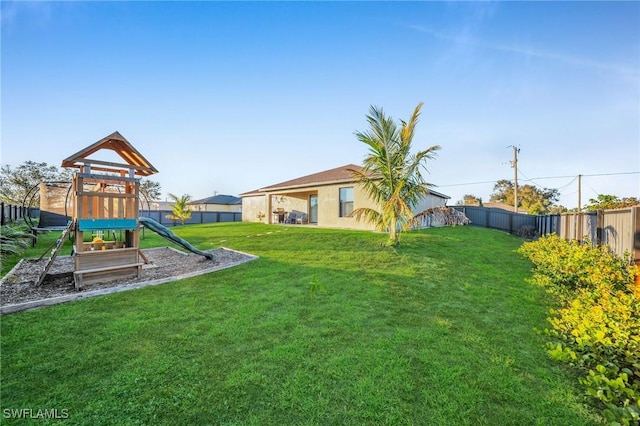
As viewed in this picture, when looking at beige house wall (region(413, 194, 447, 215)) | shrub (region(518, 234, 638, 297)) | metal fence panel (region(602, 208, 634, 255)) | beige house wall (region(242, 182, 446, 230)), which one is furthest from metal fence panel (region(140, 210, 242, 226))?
metal fence panel (region(602, 208, 634, 255))

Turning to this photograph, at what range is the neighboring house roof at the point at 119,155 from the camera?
18.0 feet

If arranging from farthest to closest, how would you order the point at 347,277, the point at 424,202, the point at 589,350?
the point at 424,202
the point at 347,277
the point at 589,350

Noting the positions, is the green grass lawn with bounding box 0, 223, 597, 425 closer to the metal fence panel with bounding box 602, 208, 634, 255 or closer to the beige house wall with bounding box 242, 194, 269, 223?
the metal fence panel with bounding box 602, 208, 634, 255

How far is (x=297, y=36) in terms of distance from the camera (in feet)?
32.5

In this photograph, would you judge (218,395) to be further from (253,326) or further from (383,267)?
(383,267)

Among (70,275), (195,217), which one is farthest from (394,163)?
(195,217)

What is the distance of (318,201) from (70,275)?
38.4ft

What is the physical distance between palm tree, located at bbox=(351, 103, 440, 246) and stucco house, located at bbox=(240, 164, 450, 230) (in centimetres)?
269

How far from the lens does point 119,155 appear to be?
632cm

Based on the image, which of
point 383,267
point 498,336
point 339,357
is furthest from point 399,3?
point 339,357

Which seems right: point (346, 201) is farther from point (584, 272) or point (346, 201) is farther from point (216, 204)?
point (216, 204)

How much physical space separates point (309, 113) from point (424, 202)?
28.8 ft

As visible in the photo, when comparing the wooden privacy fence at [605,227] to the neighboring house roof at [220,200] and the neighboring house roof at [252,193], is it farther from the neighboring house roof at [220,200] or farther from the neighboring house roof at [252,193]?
the neighboring house roof at [220,200]

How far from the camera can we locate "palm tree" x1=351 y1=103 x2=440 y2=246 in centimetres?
905
